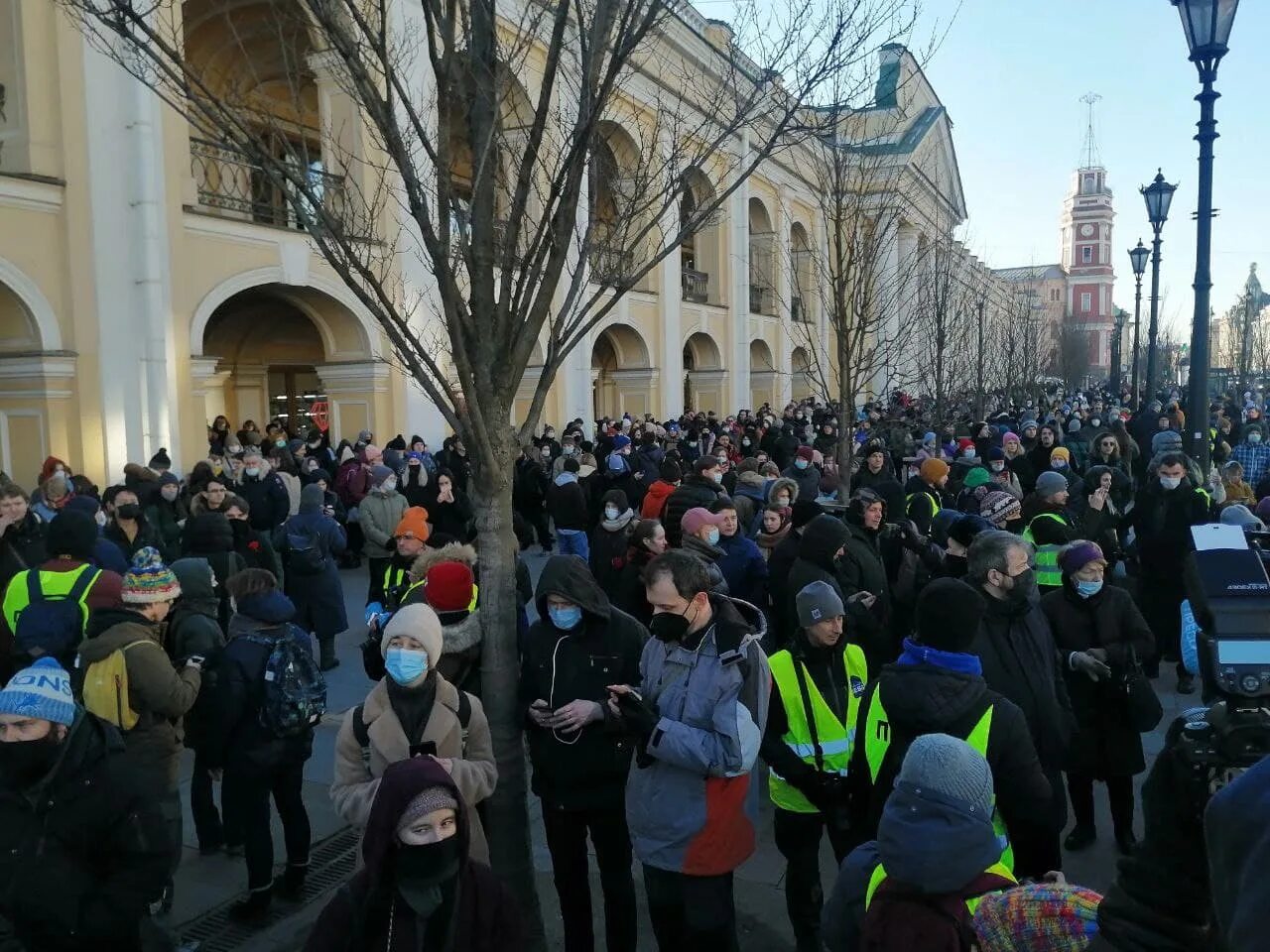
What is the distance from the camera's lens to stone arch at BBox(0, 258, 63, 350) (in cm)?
1137

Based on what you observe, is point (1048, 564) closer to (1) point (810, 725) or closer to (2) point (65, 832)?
(1) point (810, 725)

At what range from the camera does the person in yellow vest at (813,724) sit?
3.62 m

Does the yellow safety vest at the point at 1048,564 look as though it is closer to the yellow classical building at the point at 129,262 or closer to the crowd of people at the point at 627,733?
the crowd of people at the point at 627,733

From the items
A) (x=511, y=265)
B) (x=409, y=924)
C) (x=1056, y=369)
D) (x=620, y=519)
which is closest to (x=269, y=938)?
(x=409, y=924)

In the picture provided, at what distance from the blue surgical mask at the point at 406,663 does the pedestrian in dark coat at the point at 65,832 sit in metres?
0.85

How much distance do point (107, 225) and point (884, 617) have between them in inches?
457

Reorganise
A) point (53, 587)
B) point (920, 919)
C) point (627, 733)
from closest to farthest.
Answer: point (920, 919), point (627, 733), point (53, 587)

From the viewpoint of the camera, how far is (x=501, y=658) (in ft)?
12.1

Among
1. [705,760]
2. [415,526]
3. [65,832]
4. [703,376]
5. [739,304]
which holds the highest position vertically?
[739,304]

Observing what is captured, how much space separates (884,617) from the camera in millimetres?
5012

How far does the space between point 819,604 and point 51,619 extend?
386cm

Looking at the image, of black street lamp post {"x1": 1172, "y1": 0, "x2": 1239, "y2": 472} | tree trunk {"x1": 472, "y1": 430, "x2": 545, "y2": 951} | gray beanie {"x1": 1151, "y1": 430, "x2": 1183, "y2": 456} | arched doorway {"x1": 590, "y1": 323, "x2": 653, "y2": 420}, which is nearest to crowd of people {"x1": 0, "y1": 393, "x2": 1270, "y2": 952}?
tree trunk {"x1": 472, "y1": 430, "x2": 545, "y2": 951}

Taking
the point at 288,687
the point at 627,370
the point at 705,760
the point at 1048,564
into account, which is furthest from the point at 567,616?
the point at 627,370

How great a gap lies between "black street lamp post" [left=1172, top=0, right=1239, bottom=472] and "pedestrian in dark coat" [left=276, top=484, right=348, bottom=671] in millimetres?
7834
